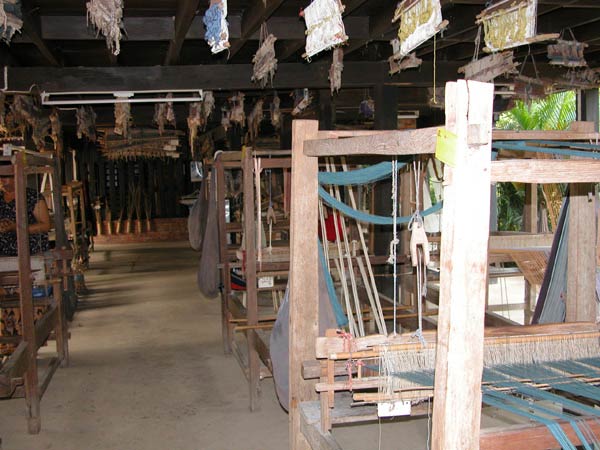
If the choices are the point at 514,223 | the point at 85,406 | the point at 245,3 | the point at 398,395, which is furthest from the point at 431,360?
the point at 514,223

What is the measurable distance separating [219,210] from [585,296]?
351 centimetres

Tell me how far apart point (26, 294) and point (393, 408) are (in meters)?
2.94

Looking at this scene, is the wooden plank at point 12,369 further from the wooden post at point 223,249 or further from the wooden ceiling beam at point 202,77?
the wooden ceiling beam at point 202,77

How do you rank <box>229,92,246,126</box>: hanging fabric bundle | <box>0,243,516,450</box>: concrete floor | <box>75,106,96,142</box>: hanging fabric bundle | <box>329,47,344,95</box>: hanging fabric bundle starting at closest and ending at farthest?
<box>0,243,516,450</box>: concrete floor
<box>329,47,344,95</box>: hanging fabric bundle
<box>229,92,246,126</box>: hanging fabric bundle
<box>75,106,96,142</box>: hanging fabric bundle

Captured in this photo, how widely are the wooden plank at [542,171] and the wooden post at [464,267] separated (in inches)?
5.5

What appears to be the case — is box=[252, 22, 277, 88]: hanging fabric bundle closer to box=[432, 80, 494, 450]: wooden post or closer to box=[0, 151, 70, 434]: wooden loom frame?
box=[0, 151, 70, 434]: wooden loom frame

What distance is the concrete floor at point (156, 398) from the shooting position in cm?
439

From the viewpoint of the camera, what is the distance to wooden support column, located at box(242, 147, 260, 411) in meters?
4.86

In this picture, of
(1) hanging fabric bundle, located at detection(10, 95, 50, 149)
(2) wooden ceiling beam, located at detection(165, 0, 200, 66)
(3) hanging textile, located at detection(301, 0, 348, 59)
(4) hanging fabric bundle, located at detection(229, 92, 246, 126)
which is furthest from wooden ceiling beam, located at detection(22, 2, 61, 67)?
(4) hanging fabric bundle, located at detection(229, 92, 246, 126)

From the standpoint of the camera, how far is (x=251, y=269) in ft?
16.1

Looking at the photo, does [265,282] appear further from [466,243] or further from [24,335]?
[466,243]

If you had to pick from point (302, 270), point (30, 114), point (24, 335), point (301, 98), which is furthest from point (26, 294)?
point (301, 98)

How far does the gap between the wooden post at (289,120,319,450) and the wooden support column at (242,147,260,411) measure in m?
1.56

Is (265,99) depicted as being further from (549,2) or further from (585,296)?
(585,296)
